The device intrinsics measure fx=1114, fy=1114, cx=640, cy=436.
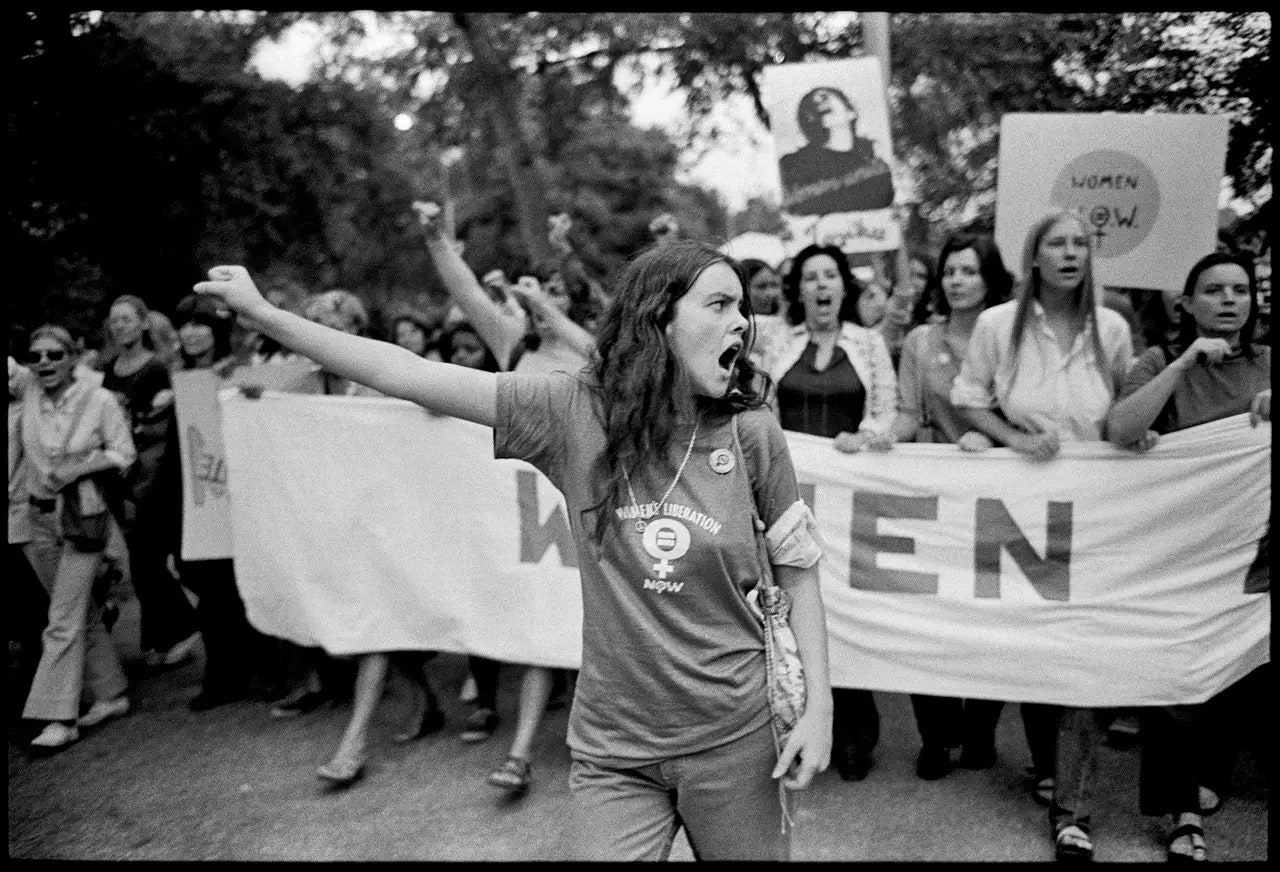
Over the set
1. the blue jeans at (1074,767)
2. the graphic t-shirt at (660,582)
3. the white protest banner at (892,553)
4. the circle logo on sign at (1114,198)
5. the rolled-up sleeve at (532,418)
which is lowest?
the blue jeans at (1074,767)

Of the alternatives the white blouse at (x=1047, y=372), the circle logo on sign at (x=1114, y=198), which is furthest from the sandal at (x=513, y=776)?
the circle logo on sign at (x=1114, y=198)

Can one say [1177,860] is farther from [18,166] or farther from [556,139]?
[556,139]

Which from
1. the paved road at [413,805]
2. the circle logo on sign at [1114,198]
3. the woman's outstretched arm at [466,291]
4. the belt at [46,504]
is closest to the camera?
the paved road at [413,805]

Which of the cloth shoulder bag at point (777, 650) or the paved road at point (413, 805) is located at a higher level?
the cloth shoulder bag at point (777, 650)

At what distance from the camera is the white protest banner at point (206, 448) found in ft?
17.8

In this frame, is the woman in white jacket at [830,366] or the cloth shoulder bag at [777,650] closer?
the cloth shoulder bag at [777,650]

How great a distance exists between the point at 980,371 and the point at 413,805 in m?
2.72

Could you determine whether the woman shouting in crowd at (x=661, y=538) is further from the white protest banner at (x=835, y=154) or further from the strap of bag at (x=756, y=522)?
the white protest banner at (x=835, y=154)

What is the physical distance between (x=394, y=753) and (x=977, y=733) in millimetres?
2466

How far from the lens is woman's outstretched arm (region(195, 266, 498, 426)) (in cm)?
221

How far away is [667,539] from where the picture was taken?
226 centimetres

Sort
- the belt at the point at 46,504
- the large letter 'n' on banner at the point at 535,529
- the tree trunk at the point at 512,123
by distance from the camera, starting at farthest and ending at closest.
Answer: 1. the tree trunk at the point at 512,123
2. the belt at the point at 46,504
3. the large letter 'n' on banner at the point at 535,529

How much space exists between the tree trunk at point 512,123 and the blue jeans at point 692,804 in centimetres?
1060

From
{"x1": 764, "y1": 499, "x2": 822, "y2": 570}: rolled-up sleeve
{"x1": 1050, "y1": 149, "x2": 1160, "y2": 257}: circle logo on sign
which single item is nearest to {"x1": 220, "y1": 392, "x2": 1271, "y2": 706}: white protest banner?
{"x1": 1050, "y1": 149, "x2": 1160, "y2": 257}: circle logo on sign
